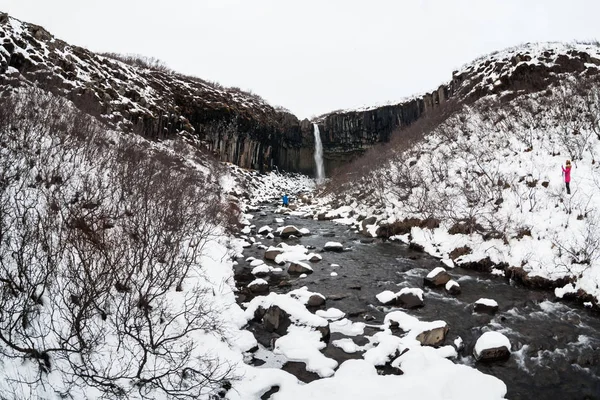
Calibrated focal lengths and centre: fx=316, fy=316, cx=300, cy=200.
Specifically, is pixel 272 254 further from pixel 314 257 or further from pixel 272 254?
pixel 314 257

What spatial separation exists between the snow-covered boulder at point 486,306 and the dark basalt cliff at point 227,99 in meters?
17.9

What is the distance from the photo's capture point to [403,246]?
44.8 ft

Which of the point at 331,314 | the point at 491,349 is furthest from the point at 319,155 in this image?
the point at 491,349

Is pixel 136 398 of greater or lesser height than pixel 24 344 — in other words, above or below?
below

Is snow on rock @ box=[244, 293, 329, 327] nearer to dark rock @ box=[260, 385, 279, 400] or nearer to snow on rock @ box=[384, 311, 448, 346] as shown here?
snow on rock @ box=[384, 311, 448, 346]

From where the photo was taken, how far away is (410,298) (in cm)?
792

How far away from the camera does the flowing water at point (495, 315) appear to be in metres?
5.12

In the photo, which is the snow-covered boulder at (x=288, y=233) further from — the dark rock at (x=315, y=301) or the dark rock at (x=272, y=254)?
the dark rock at (x=315, y=301)

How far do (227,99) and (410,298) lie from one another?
3898 centimetres

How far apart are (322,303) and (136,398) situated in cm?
513

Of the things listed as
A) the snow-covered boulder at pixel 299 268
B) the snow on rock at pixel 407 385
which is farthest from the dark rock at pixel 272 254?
the snow on rock at pixel 407 385

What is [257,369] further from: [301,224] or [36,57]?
[36,57]

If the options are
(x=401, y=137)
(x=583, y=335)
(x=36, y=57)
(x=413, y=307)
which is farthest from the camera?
(x=401, y=137)

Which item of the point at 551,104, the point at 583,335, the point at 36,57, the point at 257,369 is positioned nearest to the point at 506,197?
the point at 583,335
